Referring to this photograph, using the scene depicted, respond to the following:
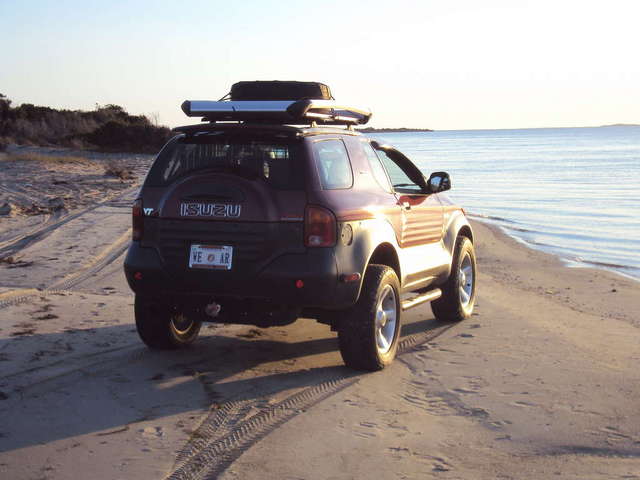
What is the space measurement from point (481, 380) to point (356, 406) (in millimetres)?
1169

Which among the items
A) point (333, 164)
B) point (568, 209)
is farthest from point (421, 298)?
point (568, 209)

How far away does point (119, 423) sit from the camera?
538 centimetres

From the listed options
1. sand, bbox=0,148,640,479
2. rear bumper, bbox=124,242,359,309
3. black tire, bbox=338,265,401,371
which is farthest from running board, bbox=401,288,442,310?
rear bumper, bbox=124,242,359,309

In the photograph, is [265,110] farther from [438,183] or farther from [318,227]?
[438,183]

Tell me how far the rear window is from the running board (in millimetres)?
1693

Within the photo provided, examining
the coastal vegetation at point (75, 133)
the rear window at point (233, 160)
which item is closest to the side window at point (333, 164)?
the rear window at point (233, 160)

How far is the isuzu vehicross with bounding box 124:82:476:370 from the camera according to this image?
20.4ft

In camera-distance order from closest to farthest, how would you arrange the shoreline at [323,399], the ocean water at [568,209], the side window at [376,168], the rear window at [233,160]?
the shoreline at [323,399], the rear window at [233,160], the side window at [376,168], the ocean water at [568,209]

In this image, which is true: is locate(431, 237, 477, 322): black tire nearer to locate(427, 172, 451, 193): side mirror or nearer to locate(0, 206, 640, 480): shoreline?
locate(0, 206, 640, 480): shoreline

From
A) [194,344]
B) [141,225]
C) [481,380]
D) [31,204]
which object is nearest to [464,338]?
[481,380]

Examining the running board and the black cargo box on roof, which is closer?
the running board

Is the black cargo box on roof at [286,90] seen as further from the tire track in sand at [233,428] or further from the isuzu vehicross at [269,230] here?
the tire track in sand at [233,428]

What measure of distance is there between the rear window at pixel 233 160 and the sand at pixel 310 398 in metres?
1.47

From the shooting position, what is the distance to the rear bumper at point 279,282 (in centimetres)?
618
